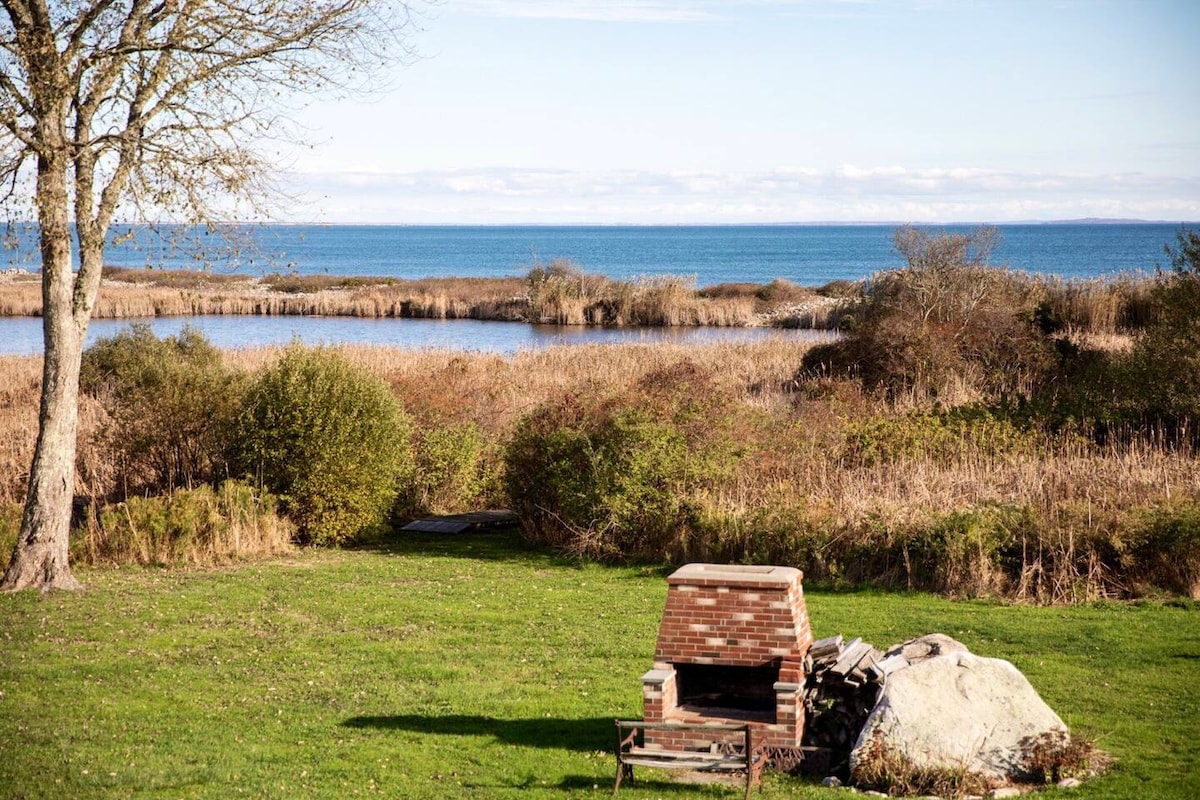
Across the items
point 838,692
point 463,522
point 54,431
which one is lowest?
point 463,522

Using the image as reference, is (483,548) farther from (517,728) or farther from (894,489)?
(517,728)

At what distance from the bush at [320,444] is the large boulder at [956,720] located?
12.8 metres

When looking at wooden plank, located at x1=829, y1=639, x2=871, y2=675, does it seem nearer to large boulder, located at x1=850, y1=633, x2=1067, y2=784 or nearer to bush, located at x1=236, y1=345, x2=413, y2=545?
large boulder, located at x1=850, y1=633, x2=1067, y2=784

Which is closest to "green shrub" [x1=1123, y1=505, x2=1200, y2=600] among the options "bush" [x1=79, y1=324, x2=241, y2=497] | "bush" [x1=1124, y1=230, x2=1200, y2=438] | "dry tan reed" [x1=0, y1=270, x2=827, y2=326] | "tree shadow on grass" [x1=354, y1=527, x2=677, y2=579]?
"tree shadow on grass" [x1=354, y1=527, x2=677, y2=579]

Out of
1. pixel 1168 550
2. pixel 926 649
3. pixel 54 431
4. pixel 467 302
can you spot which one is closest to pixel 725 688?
pixel 926 649

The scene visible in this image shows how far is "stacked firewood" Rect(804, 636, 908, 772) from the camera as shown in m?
10.1

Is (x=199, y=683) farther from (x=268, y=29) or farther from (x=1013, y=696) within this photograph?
(x=268, y=29)

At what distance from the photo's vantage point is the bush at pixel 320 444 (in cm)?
2033

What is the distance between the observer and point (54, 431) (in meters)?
16.1

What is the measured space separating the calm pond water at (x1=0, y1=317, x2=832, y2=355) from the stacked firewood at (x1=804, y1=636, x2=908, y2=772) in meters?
42.2

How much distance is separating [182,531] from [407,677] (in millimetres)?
7833

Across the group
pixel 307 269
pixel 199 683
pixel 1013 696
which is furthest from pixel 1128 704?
pixel 307 269

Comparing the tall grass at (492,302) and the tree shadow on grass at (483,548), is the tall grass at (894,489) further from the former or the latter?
the tall grass at (492,302)

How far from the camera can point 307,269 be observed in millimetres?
143000
